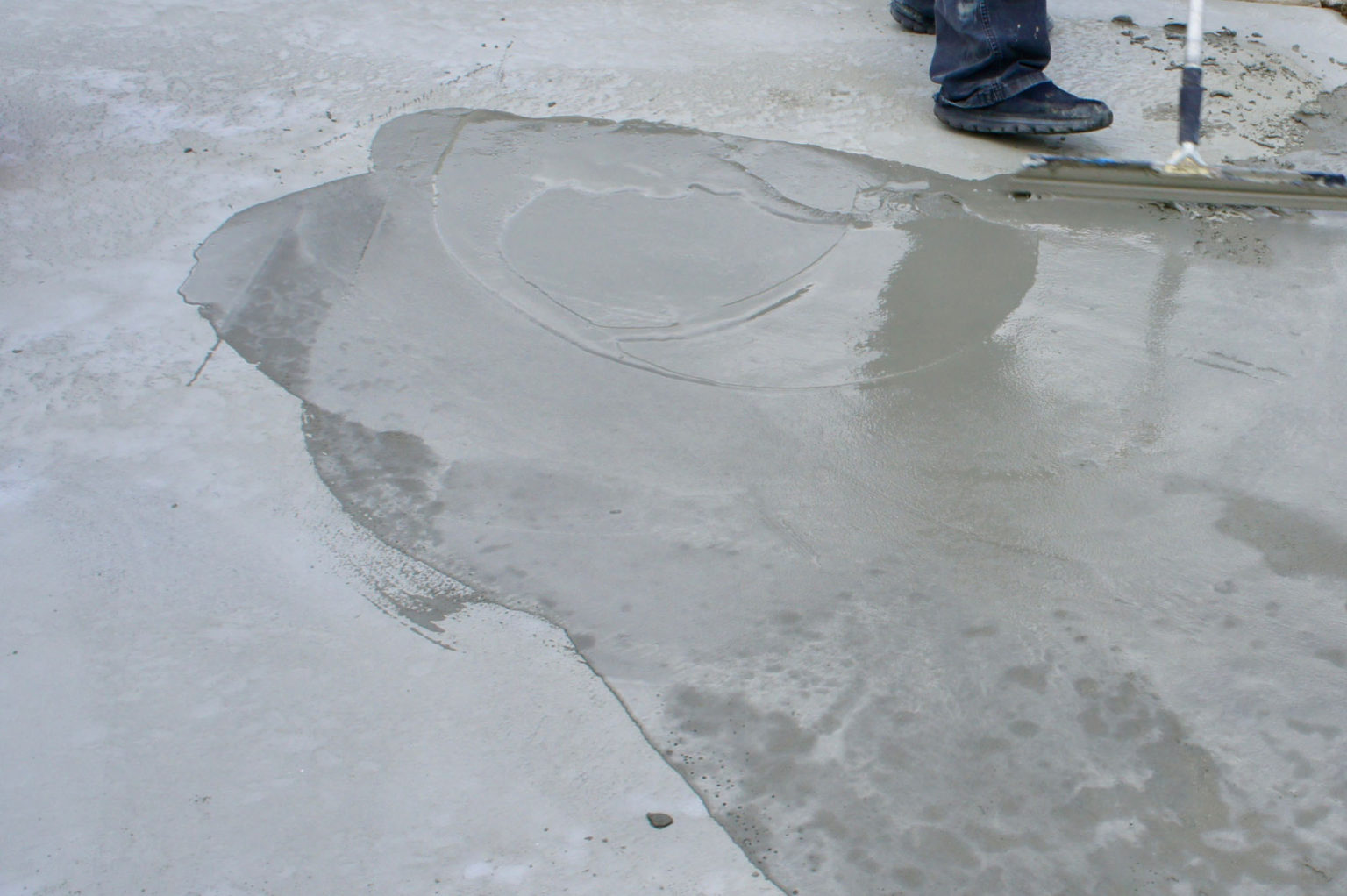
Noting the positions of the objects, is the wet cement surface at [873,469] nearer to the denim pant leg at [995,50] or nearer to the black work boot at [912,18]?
the denim pant leg at [995,50]

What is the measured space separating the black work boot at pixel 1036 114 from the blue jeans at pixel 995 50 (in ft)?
0.07

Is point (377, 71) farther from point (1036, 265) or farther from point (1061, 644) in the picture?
point (1061, 644)

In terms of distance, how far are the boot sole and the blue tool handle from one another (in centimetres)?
17

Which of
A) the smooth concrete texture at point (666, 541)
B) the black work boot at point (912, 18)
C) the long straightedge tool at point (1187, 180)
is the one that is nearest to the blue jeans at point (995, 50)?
the smooth concrete texture at point (666, 541)

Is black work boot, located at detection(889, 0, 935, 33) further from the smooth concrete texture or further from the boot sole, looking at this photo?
the smooth concrete texture

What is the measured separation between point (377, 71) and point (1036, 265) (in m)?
1.95

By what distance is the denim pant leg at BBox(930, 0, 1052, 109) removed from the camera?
2824 mm

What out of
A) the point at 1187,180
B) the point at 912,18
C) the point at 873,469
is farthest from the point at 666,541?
the point at 912,18

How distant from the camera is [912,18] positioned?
3484 millimetres

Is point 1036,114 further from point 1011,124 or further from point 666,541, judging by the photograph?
point 666,541

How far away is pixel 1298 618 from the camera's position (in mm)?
1467

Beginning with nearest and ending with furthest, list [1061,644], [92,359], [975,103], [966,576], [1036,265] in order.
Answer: [1061,644] < [966,576] < [92,359] < [1036,265] < [975,103]

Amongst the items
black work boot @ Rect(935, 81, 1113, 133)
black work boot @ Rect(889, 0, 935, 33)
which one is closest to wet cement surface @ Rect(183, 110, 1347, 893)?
black work boot @ Rect(935, 81, 1113, 133)

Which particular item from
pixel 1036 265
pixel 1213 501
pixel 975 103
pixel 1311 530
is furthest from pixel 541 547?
pixel 975 103
